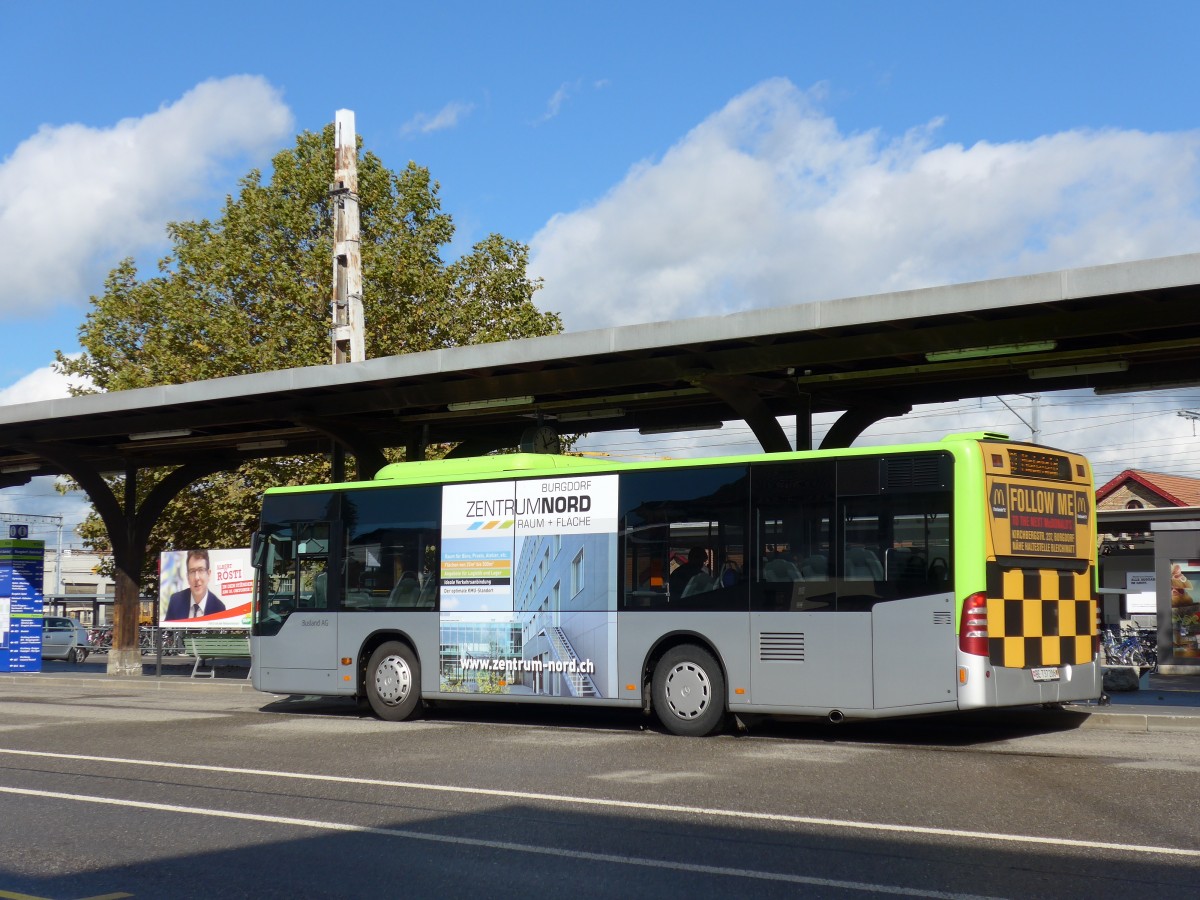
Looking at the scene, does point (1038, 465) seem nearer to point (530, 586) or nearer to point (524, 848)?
point (530, 586)

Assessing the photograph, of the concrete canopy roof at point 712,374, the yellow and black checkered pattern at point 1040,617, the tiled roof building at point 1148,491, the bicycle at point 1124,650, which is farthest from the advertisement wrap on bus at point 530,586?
the tiled roof building at point 1148,491

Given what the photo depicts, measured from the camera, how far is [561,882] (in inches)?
262

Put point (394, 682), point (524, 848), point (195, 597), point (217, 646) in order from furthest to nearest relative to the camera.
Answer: point (217, 646), point (195, 597), point (394, 682), point (524, 848)

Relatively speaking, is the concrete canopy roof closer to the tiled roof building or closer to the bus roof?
the bus roof

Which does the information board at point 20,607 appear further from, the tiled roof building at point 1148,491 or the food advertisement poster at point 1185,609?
the tiled roof building at point 1148,491

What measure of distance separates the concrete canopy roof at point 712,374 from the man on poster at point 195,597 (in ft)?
7.26

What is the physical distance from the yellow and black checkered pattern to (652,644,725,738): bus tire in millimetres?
2861

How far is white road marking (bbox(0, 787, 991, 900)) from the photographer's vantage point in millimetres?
6441

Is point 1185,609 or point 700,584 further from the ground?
point 700,584

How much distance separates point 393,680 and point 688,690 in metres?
4.13

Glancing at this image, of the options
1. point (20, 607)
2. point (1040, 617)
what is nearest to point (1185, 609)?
point (1040, 617)

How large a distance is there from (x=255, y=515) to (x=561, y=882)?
3158 cm

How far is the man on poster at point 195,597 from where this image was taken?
24.7 m

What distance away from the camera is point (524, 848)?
24.8 feet
